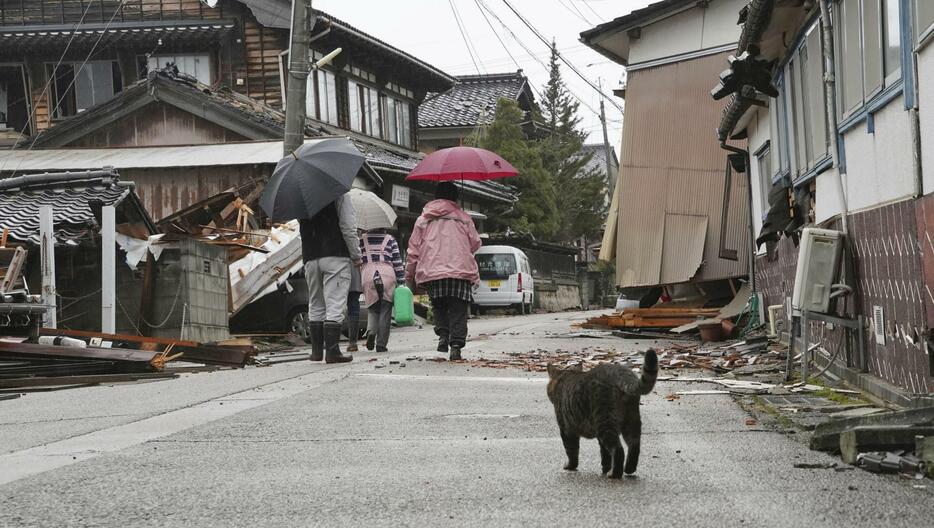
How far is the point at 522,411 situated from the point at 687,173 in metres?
11.2

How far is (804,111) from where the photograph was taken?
980 centimetres

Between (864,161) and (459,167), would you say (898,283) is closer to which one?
(864,161)

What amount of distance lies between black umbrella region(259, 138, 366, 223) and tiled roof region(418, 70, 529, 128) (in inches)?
1131

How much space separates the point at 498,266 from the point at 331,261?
19482 mm

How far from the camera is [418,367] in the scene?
1027 centimetres

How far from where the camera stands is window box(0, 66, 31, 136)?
27.8m

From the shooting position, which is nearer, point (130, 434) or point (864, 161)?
point (130, 434)

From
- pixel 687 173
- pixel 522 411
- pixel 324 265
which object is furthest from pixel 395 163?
pixel 522 411

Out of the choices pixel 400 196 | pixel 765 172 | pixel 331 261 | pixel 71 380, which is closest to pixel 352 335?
pixel 331 261

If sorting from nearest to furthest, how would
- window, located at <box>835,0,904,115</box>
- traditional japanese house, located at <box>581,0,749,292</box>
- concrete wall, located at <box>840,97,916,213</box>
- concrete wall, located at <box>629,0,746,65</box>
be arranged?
concrete wall, located at <box>840,97,916,213</box>
window, located at <box>835,0,904,115</box>
traditional japanese house, located at <box>581,0,749,292</box>
concrete wall, located at <box>629,0,746,65</box>

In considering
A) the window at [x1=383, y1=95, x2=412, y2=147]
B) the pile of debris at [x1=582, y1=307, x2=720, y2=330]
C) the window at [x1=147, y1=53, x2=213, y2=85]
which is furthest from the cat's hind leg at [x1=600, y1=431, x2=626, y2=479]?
the window at [x1=383, y1=95, x2=412, y2=147]

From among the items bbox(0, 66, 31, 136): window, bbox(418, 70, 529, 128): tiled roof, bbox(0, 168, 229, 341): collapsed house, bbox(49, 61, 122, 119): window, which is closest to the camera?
bbox(0, 168, 229, 341): collapsed house

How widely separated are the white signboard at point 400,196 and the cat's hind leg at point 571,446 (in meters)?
23.5

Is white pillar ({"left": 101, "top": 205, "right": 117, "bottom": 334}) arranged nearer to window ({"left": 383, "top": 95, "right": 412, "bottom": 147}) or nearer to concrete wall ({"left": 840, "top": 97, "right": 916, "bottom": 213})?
concrete wall ({"left": 840, "top": 97, "right": 916, "bottom": 213})
